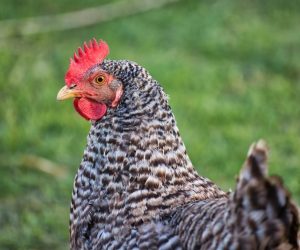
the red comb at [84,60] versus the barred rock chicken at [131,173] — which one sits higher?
the red comb at [84,60]

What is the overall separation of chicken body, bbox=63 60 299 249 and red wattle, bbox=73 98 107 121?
3 centimetres

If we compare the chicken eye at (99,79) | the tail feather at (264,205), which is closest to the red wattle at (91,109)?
the chicken eye at (99,79)

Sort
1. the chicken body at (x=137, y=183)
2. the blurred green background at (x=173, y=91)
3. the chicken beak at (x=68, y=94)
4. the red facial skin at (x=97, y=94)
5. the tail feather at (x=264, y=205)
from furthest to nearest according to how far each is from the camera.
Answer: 1. the blurred green background at (x=173, y=91)
2. the chicken beak at (x=68, y=94)
3. the red facial skin at (x=97, y=94)
4. the chicken body at (x=137, y=183)
5. the tail feather at (x=264, y=205)

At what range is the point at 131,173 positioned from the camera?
4.11 metres

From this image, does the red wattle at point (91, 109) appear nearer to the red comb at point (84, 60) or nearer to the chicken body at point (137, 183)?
the chicken body at point (137, 183)

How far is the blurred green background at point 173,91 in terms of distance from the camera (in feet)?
21.9

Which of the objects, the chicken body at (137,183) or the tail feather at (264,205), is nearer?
the tail feather at (264,205)

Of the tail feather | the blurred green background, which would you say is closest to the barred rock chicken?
the tail feather

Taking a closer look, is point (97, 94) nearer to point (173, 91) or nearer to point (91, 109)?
point (91, 109)

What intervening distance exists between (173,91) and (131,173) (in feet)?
14.1

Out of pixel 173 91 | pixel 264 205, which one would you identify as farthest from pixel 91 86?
pixel 173 91

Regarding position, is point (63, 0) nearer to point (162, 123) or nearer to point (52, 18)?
point (52, 18)

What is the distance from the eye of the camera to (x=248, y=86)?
8.61 metres

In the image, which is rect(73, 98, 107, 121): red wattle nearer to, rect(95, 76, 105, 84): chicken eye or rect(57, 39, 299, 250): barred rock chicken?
rect(57, 39, 299, 250): barred rock chicken
